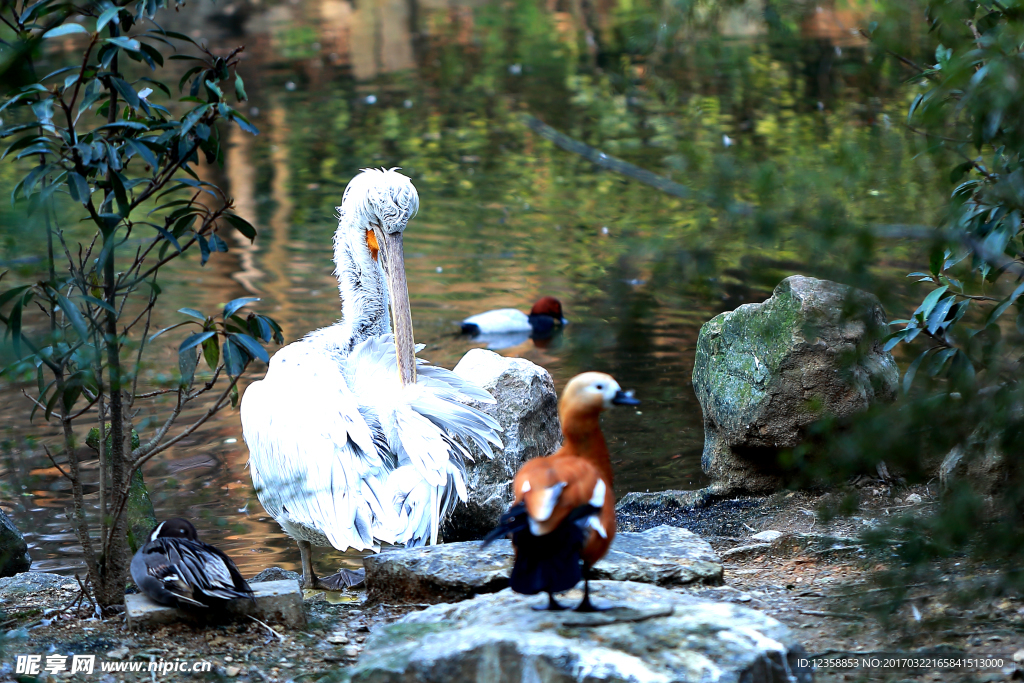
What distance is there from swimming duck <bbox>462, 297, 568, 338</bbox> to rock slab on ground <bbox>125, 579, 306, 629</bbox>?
17.4 feet

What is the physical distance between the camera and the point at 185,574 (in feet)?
11.9

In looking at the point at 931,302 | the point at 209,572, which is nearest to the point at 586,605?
the point at 209,572

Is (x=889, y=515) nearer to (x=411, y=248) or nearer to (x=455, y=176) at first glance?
(x=411, y=248)

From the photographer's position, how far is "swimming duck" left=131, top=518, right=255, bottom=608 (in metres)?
3.62

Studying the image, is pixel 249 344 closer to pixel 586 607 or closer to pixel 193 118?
pixel 193 118

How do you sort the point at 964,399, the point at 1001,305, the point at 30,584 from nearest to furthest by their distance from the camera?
the point at 964,399
the point at 1001,305
the point at 30,584

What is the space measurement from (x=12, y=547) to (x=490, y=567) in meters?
2.63

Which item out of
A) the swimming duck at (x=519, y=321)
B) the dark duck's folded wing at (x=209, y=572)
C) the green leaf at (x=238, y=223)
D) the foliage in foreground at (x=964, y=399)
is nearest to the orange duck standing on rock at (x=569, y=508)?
the foliage in foreground at (x=964, y=399)

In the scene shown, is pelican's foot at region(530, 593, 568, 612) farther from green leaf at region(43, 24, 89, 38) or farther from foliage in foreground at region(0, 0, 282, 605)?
green leaf at region(43, 24, 89, 38)

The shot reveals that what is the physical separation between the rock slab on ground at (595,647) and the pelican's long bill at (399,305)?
223cm

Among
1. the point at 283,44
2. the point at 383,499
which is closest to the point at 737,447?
the point at 383,499

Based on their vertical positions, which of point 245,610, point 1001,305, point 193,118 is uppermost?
point 193,118

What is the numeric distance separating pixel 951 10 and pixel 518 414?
343 centimetres

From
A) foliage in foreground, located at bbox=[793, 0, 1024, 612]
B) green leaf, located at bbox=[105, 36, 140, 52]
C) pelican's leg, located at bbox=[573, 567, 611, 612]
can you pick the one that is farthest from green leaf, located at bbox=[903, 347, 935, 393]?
green leaf, located at bbox=[105, 36, 140, 52]
